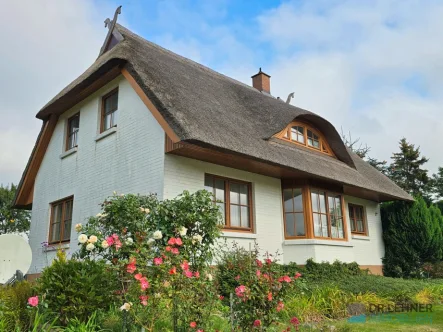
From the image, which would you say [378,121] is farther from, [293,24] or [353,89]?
[293,24]

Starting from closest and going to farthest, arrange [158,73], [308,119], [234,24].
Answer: [234,24]
[158,73]
[308,119]

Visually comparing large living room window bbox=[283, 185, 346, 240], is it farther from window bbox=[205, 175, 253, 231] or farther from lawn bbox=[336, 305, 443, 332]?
lawn bbox=[336, 305, 443, 332]

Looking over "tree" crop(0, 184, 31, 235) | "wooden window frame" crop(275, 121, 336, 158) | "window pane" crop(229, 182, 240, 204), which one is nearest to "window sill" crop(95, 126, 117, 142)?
"window pane" crop(229, 182, 240, 204)

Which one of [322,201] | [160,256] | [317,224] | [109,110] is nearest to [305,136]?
[322,201]

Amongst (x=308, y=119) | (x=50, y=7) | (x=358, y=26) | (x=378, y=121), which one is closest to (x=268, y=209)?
(x=308, y=119)

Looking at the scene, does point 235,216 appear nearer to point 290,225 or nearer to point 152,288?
point 290,225

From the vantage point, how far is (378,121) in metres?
40.5

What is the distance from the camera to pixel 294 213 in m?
11.1

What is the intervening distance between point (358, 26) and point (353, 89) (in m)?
9.20

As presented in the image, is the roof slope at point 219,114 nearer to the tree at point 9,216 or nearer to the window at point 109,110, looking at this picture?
the window at point 109,110

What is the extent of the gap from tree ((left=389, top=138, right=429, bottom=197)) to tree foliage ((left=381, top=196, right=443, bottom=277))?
1735cm

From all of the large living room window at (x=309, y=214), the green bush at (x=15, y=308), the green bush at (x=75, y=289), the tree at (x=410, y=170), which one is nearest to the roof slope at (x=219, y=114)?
the large living room window at (x=309, y=214)

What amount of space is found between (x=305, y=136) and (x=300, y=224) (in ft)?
9.85

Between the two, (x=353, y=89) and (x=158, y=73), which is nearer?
(x=158, y=73)
